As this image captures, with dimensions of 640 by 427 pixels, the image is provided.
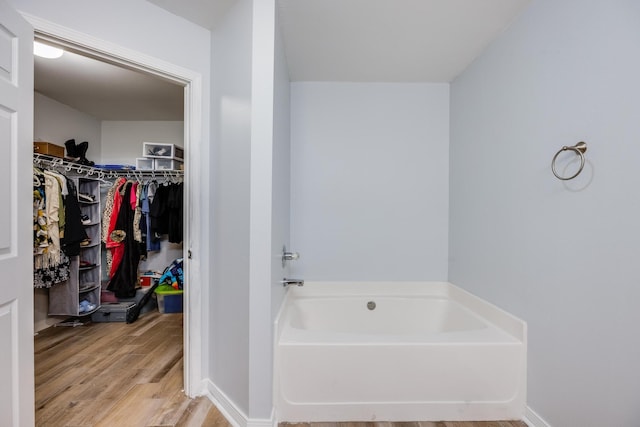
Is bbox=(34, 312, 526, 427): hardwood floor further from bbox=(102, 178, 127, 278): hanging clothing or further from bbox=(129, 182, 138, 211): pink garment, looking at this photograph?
bbox=(129, 182, 138, 211): pink garment

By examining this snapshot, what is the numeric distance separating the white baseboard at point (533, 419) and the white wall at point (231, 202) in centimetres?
145

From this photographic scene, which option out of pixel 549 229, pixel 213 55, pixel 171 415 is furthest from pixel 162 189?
pixel 549 229

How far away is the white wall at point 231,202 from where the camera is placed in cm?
138

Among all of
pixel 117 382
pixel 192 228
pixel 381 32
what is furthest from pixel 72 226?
pixel 381 32

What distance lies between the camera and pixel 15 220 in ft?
3.60

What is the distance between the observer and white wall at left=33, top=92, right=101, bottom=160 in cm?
280

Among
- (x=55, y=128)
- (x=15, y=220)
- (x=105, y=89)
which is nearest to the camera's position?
(x=15, y=220)

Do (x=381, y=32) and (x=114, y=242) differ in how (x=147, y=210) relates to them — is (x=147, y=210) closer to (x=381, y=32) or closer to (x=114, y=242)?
(x=114, y=242)

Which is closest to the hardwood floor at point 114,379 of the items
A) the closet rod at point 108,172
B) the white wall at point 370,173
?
the white wall at point 370,173

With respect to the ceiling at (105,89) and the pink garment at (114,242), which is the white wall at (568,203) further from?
the pink garment at (114,242)

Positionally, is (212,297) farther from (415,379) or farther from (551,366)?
(551,366)

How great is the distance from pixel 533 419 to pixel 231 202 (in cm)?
193

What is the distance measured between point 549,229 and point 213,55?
2053 mm

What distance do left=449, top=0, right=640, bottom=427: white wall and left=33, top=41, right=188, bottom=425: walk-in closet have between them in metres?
2.25
